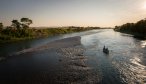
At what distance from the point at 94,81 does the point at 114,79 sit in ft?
9.76

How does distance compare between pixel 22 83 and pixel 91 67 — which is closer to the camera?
pixel 22 83

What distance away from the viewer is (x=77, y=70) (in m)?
26.8

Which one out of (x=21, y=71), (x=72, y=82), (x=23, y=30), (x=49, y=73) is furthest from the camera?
(x=23, y=30)

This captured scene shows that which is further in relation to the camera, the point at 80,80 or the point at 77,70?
the point at 77,70

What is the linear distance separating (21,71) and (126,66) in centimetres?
1922

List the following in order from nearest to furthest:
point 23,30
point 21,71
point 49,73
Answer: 1. point 49,73
2. point 21,71
3. point 23,30

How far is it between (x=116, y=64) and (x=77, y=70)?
821 cm

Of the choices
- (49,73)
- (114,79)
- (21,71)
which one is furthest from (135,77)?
(21,71)

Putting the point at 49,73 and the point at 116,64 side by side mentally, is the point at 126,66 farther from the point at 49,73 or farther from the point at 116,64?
the point at 49,73

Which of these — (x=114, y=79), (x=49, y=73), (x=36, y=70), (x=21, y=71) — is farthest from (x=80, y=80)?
(x=21, y=71)

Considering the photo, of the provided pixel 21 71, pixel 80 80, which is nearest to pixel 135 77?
pixel 80 80

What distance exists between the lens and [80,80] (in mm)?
21828

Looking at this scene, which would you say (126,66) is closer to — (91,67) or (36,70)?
(91,67)

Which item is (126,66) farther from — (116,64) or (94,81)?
(94,81)
